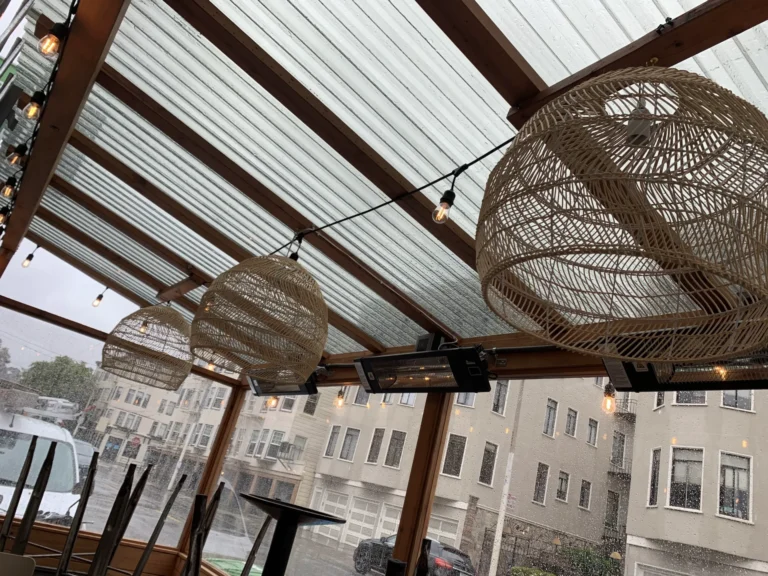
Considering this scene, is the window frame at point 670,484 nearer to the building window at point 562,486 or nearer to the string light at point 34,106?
the building window at point 562,486

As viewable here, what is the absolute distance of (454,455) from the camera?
448 cm

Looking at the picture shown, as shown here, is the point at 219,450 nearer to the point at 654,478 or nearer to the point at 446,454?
the point at 446,454

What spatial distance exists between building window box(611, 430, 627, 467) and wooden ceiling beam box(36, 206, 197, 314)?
5248 mm

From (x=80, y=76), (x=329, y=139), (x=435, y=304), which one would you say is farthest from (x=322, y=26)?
(x=435, y=304)

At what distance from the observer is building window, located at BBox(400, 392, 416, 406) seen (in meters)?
5.09

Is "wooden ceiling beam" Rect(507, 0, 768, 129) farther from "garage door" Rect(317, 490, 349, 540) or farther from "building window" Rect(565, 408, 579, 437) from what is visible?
"garage door" Rect(317, 490, 349, 540)

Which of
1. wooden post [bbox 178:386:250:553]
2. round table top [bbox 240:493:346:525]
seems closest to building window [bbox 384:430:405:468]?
round table top [bbox 240:493:346:525]

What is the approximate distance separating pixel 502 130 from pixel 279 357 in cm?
160

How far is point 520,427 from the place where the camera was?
13.3 ft

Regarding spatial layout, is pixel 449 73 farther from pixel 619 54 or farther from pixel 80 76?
pixel 80 76

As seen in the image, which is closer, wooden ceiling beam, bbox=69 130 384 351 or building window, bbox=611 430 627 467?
building window, bbox=611 430 627 467

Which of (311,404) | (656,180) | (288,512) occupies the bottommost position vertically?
(288,512)

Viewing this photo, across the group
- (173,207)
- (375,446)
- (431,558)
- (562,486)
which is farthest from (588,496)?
(173,207)

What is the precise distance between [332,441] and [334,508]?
643mm
